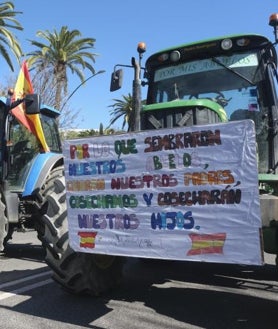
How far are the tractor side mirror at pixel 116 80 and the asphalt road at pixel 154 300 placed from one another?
2.52 m

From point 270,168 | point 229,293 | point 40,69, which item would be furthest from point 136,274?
point 40,69

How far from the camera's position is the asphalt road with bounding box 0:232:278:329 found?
487 centimetres

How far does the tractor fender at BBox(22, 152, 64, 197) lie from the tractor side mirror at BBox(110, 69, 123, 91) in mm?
2691

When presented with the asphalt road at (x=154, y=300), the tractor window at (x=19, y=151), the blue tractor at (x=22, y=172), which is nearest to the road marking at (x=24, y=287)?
the asphalt road at (x=154, y=300)

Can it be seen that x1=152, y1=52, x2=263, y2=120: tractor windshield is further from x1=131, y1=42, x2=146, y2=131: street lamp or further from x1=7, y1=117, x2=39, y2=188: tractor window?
x1=7, y1=117, x2=39, y2=188: tractor window

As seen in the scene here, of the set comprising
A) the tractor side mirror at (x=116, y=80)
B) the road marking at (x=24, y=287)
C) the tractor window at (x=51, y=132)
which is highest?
the tractor side mirror at (x=116, y=80)

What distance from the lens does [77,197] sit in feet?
15.7

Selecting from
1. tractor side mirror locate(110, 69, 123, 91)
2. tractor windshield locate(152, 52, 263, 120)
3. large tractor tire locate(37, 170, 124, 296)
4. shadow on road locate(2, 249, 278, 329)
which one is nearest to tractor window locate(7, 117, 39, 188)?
shadow on road locate(2, 249, 278, 329)

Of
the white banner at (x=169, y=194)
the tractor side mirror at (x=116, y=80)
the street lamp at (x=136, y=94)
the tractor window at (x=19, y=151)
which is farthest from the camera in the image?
the tractor window at (x=19, y=151)

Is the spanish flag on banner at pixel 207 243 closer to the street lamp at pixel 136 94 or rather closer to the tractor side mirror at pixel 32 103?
the street lamp at pixel 136 94

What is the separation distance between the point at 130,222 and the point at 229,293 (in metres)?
2.27

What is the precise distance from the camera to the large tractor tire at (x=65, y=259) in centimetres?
543

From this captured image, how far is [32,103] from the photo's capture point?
7305mm

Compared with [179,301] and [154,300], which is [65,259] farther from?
[179,301]
